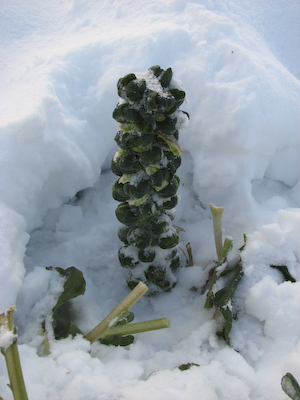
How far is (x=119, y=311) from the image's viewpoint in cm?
88

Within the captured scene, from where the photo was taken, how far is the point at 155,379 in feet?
2.54

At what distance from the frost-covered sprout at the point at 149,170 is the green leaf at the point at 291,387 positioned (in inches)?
19.6

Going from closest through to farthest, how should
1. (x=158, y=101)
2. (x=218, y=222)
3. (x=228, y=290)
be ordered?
(x=158, y=101) → (x=228, y=290) → (x=218, y=222)

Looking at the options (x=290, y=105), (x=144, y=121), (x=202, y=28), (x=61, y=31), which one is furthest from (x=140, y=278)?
(x=61, y=31)

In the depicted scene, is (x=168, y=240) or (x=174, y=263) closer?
(x=168, y=240)

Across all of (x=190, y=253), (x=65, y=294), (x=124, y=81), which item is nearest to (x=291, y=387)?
(x=190, y=253)

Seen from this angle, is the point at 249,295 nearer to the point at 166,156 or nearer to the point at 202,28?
the point at 166,156

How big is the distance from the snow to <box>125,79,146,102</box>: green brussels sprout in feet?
1.62

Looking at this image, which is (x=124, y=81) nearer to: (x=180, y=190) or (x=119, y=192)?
(x=119, y=192)

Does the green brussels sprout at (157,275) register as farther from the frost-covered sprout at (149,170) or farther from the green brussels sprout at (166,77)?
the green brussels sprout at (166,77)

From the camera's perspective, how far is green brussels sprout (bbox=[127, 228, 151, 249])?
1011mm

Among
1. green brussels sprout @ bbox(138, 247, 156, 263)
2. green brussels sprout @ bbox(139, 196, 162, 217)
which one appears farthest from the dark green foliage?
green brussels sprout @ bbox(139, 196, 162, 217)

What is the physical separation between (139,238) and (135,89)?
49cm

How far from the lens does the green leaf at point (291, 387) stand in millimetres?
671
